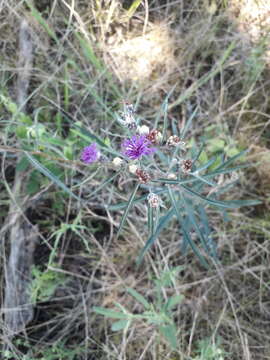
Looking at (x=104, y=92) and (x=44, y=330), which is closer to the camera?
(x=44, y=330)

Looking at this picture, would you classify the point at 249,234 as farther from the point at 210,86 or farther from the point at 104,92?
the point at 104,92

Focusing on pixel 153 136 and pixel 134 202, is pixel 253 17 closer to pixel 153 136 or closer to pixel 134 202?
pixel 153 136

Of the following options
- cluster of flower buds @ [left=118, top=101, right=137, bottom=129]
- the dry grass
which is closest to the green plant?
the dry grass

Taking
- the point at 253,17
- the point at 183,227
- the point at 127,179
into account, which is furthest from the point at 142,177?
the point at 253,17

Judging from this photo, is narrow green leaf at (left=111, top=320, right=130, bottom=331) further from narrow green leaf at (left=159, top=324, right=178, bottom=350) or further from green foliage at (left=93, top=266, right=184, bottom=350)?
narrow green leaf at (left=159, top=324, right=178, bottom=350)

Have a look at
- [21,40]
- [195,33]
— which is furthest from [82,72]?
[195,33]

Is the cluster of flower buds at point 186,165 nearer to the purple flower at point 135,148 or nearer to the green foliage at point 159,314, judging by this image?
the purple flower at point 135,148
